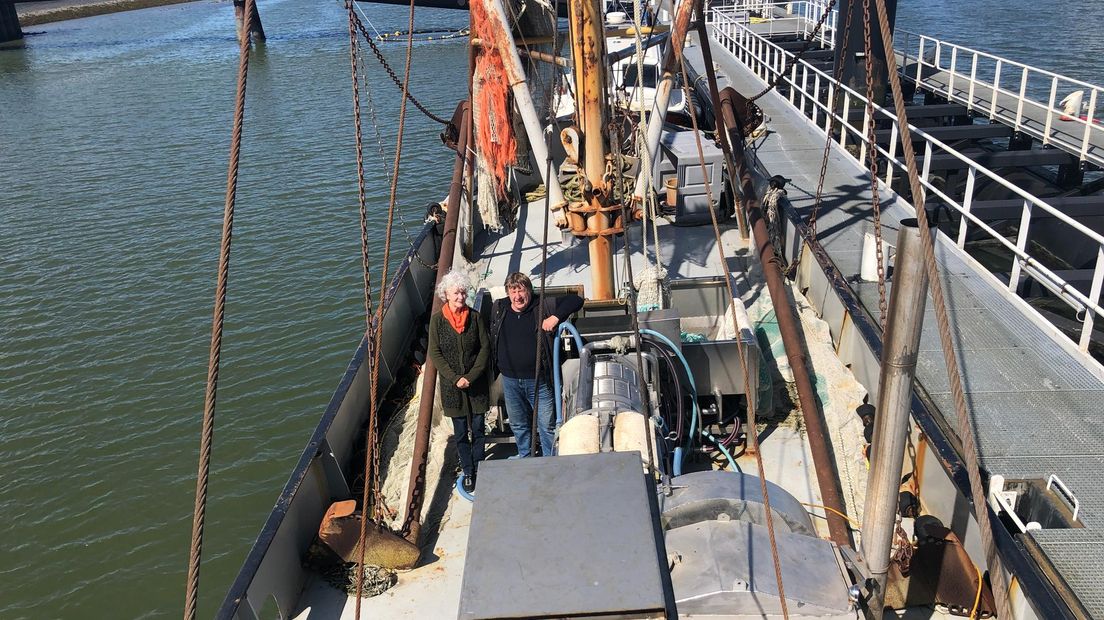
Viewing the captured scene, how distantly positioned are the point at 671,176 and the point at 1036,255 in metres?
6.27

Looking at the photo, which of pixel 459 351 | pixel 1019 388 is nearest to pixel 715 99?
pixel 1019 388

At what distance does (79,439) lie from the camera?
9891mm

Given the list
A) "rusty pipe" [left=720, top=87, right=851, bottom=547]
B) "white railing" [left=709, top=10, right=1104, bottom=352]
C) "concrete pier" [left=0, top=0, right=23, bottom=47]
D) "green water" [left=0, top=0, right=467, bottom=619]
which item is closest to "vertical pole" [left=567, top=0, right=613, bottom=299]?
"rusty pipe" [left=720, top=87, right=851, bottom=547]

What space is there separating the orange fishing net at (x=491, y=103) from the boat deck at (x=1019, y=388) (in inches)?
134

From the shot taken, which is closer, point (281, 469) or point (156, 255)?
point (281, 469)

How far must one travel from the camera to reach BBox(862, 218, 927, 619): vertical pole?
10.0 ft

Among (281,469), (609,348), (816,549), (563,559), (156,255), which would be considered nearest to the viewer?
(563,559)

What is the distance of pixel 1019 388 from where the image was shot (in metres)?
5.86

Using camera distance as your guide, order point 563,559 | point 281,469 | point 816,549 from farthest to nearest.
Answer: point 281,469 → point 816,549 → point 563,559

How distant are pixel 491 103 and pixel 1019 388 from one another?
5.52 meters

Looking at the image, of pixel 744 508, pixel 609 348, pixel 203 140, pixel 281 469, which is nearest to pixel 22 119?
pixel 203 140

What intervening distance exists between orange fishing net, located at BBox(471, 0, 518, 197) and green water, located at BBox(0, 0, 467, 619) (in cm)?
387

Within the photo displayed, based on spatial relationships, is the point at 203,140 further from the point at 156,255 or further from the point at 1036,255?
the point at 1036,255

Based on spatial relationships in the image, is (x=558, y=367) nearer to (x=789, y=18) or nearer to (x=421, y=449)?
(x=421, y=449)
